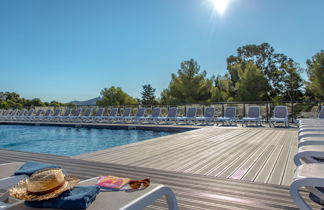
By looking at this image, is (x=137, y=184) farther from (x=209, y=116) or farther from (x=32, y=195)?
(x=209, y=116)

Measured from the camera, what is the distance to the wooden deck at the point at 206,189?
1951mm

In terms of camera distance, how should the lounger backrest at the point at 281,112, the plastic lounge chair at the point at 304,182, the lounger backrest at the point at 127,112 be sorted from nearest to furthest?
the plastic lounge chair at the point at 304,182 → the lounger backrest at the point at 281,112 → the lounger backrest at the point at 127,112

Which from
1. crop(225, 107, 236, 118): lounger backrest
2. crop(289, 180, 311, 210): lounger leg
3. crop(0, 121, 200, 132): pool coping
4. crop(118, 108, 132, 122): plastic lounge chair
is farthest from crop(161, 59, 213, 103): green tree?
crop(289, 180, 311, 210): lounger leg

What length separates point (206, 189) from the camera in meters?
2.31

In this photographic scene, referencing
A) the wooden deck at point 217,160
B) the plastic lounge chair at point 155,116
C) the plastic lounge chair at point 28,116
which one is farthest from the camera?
the plastic lounge chair at point 28,116

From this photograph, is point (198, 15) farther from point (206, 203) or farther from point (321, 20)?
point (206, 203)

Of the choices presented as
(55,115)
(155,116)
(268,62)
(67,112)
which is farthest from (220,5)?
(268,62)

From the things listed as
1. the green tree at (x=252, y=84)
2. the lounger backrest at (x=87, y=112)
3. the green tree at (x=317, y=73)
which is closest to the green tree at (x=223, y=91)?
the green tree at (x=252, y=84)

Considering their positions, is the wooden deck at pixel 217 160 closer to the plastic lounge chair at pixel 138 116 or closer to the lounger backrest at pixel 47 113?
the plastic lounge chair at pixel 138 116

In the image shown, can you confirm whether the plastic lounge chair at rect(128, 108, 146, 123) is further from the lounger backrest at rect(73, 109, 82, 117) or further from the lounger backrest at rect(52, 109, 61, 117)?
the lounger backrest at rect(52, 109, 61, 117)

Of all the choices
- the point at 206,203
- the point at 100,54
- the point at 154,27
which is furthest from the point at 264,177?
the point at 100,54

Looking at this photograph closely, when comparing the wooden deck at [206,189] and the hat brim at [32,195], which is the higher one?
the hat brim at [32,195]

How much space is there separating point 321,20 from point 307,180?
60.2 ft

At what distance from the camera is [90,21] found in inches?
498
